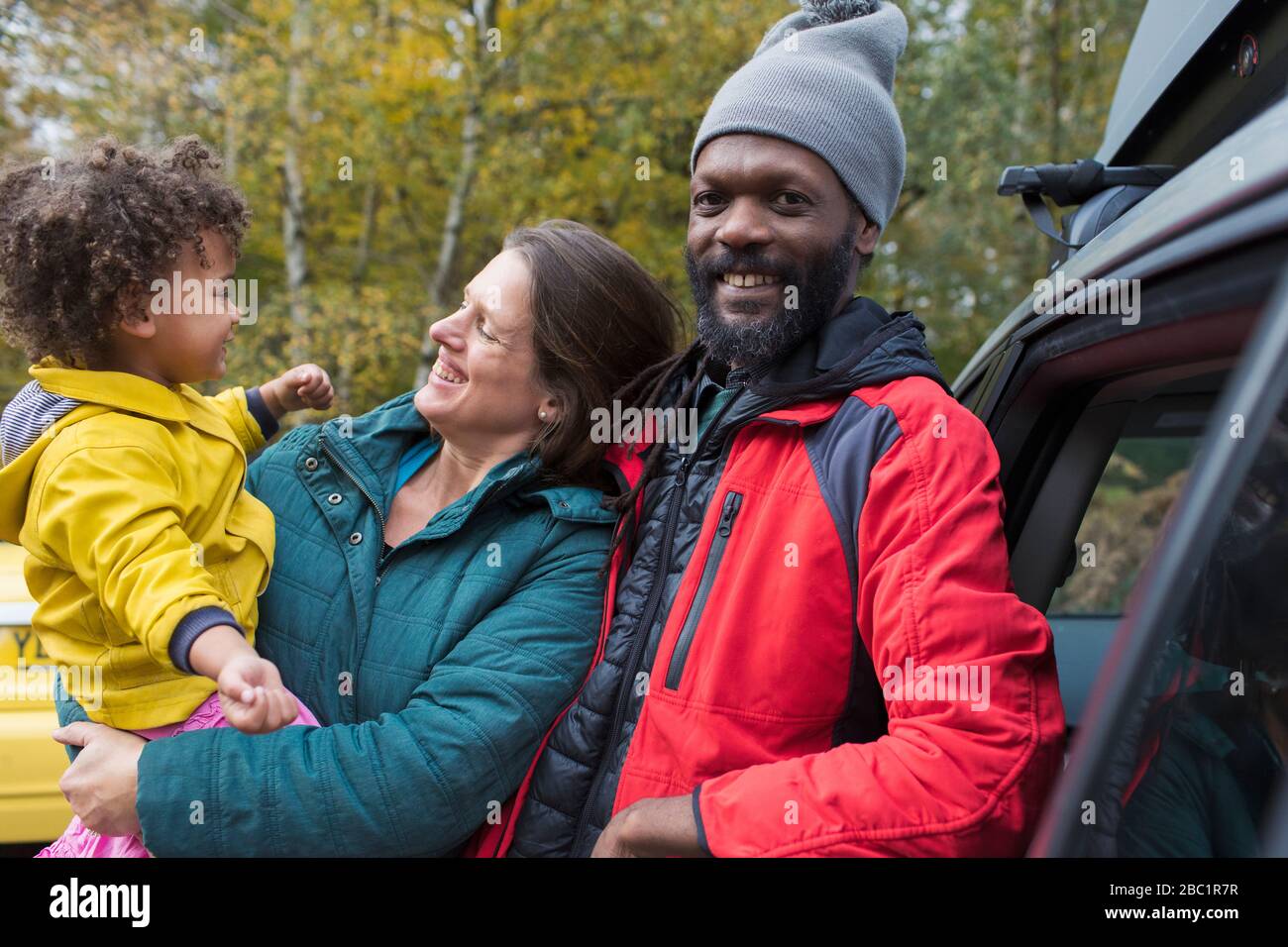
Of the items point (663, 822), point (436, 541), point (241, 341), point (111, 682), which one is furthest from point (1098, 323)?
point (241, 341)

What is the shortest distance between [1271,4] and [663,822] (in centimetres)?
152

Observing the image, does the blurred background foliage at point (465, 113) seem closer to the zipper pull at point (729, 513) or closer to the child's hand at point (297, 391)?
the child's hand at point (297, 391)

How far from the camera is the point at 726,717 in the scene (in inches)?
66.8

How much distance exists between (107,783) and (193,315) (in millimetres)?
842

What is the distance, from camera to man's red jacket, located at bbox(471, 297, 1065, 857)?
1464 mm

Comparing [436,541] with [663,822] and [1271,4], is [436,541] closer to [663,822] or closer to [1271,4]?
[663,822]

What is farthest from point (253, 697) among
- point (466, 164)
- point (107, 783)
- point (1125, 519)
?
point (1125, 519)

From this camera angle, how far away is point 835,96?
2021mm

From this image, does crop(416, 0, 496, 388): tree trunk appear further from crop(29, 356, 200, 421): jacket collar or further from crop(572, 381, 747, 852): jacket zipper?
crop(572, 381, 747, 852): jacket zipper

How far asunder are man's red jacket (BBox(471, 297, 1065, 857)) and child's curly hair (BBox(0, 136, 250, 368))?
101 centimetres

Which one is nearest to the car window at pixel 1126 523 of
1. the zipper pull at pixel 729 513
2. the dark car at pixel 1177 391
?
the dark car at pixel 1177 391

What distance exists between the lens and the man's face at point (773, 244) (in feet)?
6.54

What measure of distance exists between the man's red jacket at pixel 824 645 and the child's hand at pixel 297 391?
2.96 feet

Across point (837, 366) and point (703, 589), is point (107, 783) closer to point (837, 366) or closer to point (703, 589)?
point (703, 589)
